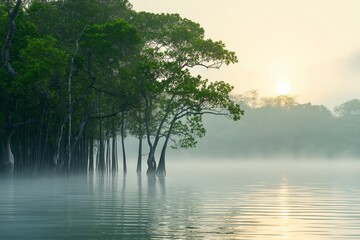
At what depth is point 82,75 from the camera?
224 feet

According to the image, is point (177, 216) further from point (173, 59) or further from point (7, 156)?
point (173, 59)

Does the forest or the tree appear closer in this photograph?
the forest

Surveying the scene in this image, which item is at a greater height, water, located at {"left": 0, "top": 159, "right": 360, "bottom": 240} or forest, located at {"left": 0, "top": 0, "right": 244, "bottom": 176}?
forest, located at {"left": 0, "top": 0, "right": 244, "bottom": 176}

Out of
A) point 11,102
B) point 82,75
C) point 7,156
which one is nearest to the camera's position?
point 7,156

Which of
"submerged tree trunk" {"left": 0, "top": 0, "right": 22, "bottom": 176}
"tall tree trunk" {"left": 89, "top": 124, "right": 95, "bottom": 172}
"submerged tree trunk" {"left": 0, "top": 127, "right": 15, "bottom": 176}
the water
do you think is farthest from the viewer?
"tall tree trunk" {"left": 89, "top": 124, "right": 95, "bottom": 172}

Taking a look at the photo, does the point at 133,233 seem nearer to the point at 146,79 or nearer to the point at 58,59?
the point at 58,59

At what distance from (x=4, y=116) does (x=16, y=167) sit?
12.9 ft

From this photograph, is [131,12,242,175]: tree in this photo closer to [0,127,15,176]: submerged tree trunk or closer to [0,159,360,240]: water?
[0,127,15,176]: submerged tree trunk

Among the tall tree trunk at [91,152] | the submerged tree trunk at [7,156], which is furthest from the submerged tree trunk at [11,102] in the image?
the tall tree trunk at [91,152]

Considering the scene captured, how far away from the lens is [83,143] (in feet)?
236

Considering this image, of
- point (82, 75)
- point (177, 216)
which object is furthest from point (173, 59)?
point (177, 216)

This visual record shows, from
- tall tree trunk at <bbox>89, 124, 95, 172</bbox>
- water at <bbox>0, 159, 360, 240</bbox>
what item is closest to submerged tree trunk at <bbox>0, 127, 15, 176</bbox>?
tall tree trunk at <bbox>89, 124, 95, 172</bbox>

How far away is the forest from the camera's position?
58.5 meters

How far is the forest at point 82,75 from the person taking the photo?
58469 mm
